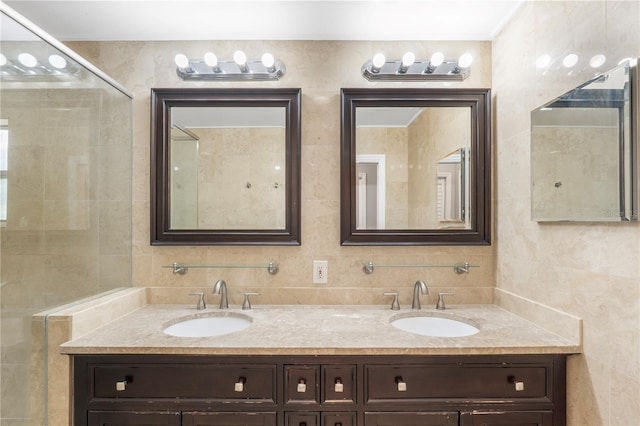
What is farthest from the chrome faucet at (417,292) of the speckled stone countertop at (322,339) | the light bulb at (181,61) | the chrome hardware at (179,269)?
the light bulb at (181,61)

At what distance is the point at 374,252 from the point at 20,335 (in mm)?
1576

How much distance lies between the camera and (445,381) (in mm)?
1286

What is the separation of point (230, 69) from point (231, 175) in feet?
1.87

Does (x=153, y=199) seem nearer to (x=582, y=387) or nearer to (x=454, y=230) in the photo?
(x=454, y=230)

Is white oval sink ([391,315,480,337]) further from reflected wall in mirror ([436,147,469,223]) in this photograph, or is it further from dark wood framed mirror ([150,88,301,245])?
dark wood framed mirror ([150,88,301,245])

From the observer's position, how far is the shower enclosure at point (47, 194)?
130 centimetres

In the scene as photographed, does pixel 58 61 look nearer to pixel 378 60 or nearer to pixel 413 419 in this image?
pixel 378 60

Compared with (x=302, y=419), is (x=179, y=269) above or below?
above

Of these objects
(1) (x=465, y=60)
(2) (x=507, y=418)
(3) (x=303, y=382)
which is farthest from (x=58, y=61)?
(2) (x=507, y=418)

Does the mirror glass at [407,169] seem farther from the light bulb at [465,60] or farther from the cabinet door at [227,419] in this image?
the cabinet door at [227,419]

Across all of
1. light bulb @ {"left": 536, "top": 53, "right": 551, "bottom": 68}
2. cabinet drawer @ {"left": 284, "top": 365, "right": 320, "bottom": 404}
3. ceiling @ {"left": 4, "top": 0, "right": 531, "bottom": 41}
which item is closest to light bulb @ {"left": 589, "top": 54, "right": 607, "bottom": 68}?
light bulb @ {"left": 536, "top": 53, "right": 551, "bottom": 68}

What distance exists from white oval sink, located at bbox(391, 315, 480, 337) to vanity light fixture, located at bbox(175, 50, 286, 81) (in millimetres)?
1443

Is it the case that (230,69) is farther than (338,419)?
Yes

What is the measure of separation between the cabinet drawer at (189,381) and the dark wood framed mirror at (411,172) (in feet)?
2.66
